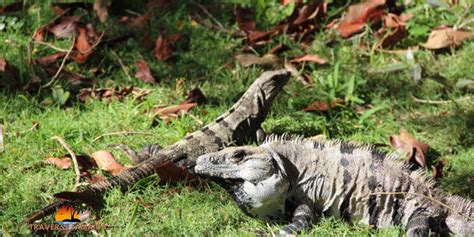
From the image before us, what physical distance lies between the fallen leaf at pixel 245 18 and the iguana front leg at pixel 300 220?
348 cm

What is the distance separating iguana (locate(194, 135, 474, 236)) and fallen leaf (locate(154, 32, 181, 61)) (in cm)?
280

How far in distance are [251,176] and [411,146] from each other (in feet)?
5.33

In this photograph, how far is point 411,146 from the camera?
5.84 meters

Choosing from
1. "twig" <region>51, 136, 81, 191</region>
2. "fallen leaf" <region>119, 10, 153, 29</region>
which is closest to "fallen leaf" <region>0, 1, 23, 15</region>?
"fallen leaf" <region>119, 10, 153, 29</region>

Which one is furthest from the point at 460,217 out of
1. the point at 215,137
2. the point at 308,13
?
the point at 308,13

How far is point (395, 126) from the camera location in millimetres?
6477

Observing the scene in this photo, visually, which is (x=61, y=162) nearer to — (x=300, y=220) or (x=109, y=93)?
(x=109, y=93)

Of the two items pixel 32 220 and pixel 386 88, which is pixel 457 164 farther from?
pixel 32 220

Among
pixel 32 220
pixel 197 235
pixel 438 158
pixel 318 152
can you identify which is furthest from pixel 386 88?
pixel 32 220

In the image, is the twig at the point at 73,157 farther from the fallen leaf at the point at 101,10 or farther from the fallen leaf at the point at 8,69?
the fallen leaf at the point at 101,10

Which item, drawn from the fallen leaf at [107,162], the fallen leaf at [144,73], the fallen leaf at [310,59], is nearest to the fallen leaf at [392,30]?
the fallen leaf at [310,59]

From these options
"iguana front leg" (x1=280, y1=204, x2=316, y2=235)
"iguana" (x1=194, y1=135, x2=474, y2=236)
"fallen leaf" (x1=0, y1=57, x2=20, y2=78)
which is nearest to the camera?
"iguana front leg" (x1=280, y1=204, x2=316, y2=235)

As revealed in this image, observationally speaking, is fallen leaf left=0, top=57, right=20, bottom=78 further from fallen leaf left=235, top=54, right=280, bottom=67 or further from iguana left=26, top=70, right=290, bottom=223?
fallen leaf left=235, top=54, right=280, bottom=67

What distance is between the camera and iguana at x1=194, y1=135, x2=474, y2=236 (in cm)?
470
